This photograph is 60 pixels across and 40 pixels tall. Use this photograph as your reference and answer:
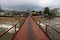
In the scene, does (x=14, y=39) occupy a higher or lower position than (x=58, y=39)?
higher

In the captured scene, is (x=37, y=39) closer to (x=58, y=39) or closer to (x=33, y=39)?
(x=33, y=39)

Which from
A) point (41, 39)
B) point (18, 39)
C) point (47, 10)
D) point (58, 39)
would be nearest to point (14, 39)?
point (18, 39)

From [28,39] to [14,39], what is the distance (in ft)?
3.05

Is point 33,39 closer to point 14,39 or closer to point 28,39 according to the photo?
point 28,39

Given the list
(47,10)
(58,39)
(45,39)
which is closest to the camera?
(45,39)

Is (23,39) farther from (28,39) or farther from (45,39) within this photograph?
(45,39)

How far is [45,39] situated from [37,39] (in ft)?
1.84

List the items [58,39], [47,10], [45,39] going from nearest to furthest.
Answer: [45,39]
[58,39]
[47,10]

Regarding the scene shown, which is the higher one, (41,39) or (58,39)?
(41,39)

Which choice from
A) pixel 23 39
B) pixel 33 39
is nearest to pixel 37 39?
pixel 33 39

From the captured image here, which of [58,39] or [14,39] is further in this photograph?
[58,39]

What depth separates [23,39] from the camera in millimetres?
10672

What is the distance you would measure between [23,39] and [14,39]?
591 millimetres

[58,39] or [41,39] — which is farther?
[58,39]
